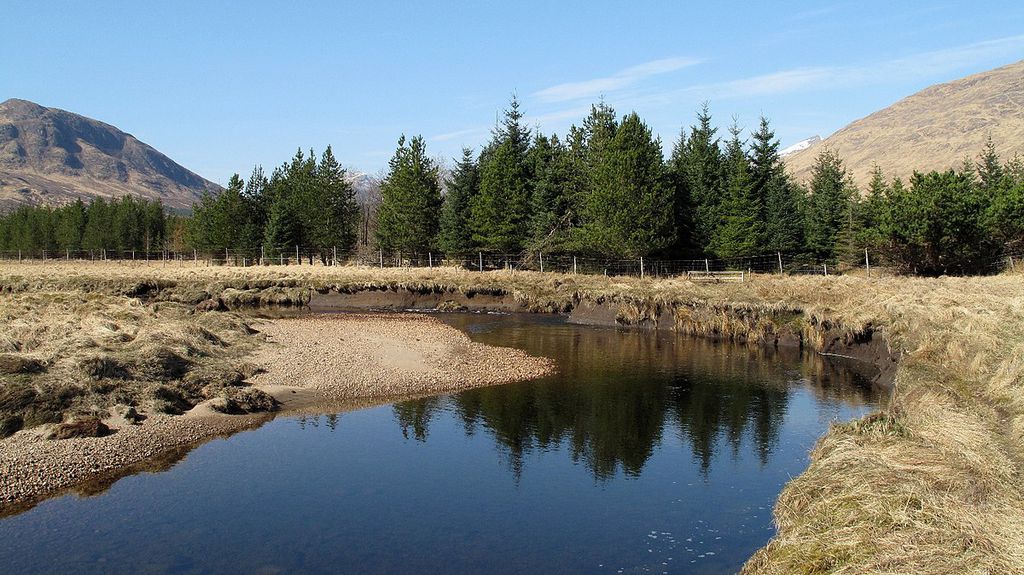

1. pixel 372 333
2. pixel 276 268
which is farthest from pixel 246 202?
pixel 372 333

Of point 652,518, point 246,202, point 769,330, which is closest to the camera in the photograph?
point 652,518

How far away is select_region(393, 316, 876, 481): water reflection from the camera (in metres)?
20.3

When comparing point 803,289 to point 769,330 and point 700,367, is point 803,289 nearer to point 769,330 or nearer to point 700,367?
point 769,330

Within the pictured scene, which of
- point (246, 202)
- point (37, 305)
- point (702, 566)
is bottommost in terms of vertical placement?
point (702, 566)

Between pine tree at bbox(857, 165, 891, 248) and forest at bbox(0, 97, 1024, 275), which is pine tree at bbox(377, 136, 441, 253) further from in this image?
pine tree at bbox(857, 165, 891, 248)

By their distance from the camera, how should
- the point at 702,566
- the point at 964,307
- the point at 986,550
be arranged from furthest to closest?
the point at 964,307 < the point at 702,566 < the point at 986,550

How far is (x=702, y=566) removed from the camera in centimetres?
1277

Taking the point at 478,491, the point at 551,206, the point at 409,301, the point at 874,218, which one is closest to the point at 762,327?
the point at 478,491

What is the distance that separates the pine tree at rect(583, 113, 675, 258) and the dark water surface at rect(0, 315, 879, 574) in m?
32.9

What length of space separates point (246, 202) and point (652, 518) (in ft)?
288

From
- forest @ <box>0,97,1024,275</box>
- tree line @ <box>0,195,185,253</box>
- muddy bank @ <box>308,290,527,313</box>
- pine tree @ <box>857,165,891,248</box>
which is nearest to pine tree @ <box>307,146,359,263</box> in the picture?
forest @ <box>0,97,1024,275</box>

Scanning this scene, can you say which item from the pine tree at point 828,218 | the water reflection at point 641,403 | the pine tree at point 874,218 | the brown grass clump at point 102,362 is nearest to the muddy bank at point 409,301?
the water reflection at point 641,403

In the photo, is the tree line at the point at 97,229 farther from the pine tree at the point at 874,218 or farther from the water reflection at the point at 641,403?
the water reflection at the point at 641,403

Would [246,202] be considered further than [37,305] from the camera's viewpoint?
Yes
